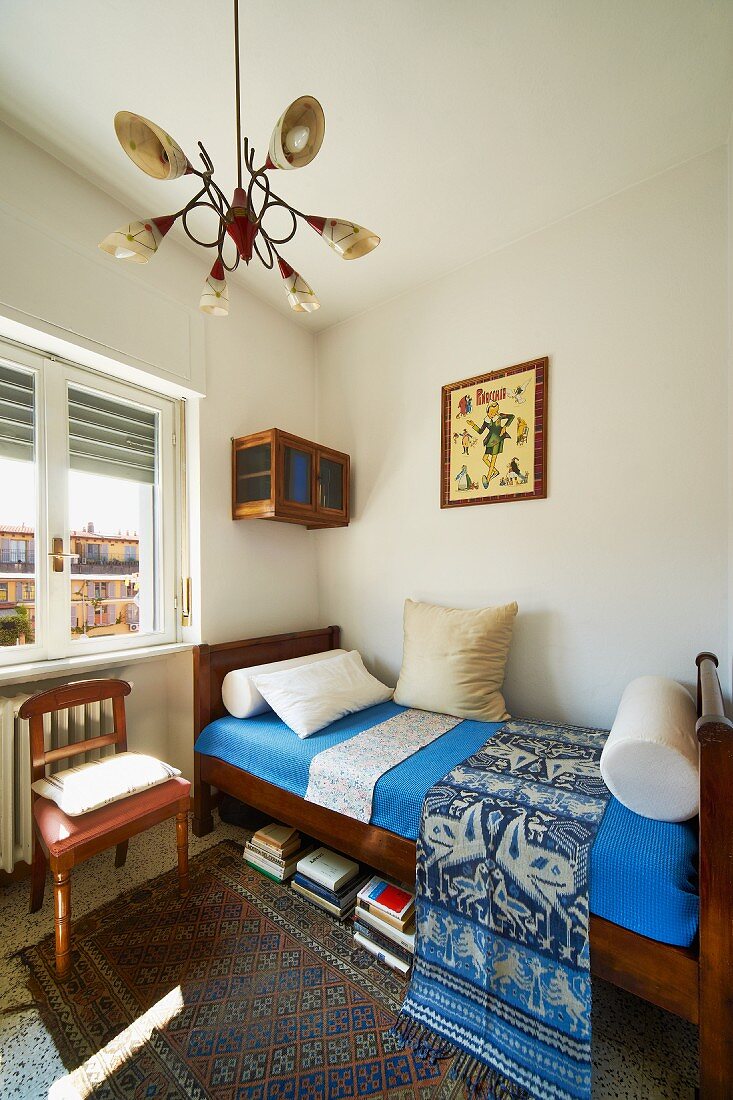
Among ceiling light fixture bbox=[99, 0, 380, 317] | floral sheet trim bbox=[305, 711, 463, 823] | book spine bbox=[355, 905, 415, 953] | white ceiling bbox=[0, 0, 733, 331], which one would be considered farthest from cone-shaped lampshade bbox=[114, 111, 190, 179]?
book spine bbox=[355, 905, 415, 953]

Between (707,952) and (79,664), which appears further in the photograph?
(79,664)

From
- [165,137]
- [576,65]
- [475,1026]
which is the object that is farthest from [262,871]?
[576,65]

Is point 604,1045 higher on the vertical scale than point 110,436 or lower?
lower

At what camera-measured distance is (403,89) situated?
1.60 metres

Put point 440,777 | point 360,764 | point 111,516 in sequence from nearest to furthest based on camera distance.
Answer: point 440,777, point 360,764, point 111,516

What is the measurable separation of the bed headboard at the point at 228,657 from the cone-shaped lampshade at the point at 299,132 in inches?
77.1

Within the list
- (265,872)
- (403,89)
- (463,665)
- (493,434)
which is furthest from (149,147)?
(265,872)

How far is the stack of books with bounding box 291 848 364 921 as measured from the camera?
1.70 meters

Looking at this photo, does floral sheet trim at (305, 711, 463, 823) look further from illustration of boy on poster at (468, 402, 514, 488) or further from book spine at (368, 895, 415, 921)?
illustration of boy on poster at (468, 402, 514, 488)

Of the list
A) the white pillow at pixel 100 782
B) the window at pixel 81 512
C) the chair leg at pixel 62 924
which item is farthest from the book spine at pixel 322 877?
the window at pixel 81 512

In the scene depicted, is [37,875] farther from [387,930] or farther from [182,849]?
[387,930]

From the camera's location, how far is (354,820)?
1618 mm

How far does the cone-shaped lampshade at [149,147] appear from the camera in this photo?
3.32ft

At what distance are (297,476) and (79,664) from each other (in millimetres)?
1368
